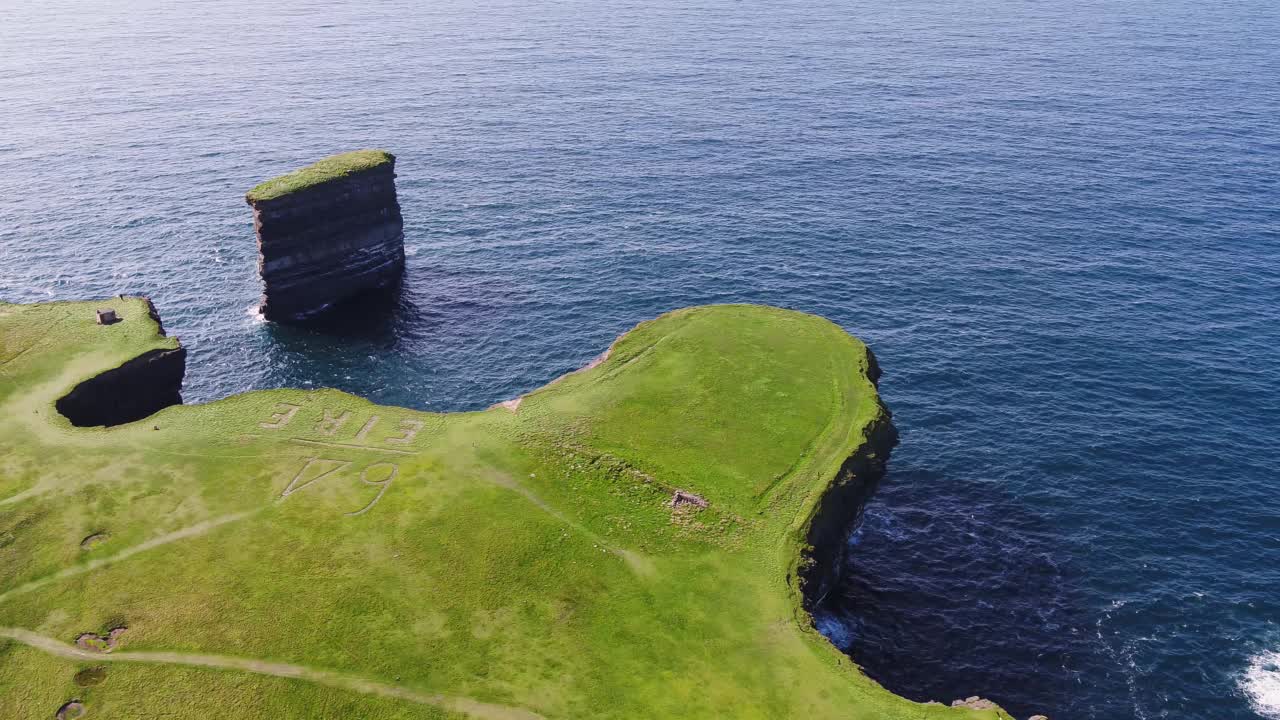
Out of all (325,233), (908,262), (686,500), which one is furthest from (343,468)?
(908,262)

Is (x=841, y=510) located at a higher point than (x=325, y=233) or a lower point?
lower

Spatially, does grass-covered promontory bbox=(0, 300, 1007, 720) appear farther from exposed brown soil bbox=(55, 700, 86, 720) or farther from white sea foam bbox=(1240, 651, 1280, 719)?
white sea foam bbox=(1240, 651, 1280, 719)

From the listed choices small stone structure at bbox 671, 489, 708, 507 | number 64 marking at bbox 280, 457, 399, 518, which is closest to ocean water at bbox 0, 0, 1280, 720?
small stone structure at bbox 671, 489, 708, 507

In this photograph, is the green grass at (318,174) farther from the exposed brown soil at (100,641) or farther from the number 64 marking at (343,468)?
the exposed brown soil at (100,641)

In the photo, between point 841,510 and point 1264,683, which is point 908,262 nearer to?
point 841,510

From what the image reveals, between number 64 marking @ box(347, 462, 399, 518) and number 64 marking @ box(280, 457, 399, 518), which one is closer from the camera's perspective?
number 64 marking @ box(347, 462, 399, 518)

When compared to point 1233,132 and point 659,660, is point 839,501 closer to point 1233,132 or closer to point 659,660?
point 659,660
